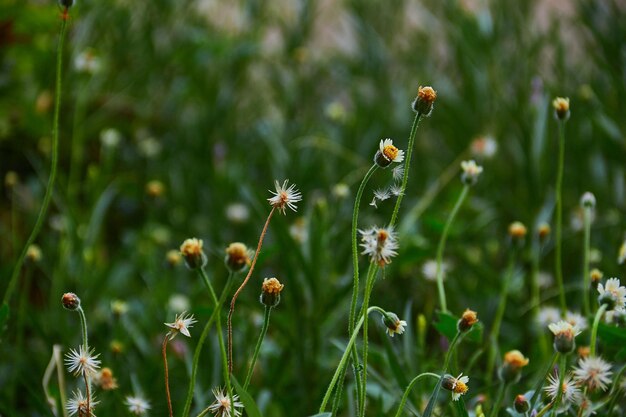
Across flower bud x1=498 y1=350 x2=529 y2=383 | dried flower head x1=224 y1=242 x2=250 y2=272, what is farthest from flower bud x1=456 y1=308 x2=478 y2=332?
dried flower head x1=224 y1=242 x2=250 y2=272

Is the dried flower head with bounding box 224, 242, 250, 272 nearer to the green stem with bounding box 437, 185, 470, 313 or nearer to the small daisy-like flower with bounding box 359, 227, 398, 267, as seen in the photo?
the small daisy-like flower with bounding box 359, 227, 398, 267

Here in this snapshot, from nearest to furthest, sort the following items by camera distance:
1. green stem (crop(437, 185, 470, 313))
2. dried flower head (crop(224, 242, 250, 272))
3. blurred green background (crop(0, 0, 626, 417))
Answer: dried flower head (crop(224, 242, 250, 272)), green stem (crop(437, 185, 470, 313)), blurred green background (crop(0, 0, 626, 417))

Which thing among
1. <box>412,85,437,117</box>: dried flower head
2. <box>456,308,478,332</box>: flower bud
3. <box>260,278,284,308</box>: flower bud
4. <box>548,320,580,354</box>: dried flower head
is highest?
<box>412,85,437,117</box>: dried flower head

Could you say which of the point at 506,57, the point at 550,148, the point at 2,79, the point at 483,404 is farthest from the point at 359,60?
the point at 483,404

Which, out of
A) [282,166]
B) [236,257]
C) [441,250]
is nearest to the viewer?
[236,257]

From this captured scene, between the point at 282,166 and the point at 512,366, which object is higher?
the point at 282,166

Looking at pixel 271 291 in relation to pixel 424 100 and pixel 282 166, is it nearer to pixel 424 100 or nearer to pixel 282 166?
pixel 424 100

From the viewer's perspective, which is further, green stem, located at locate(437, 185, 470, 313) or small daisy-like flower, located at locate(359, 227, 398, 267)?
green stem, located at locate(437, 185, 470, 313)

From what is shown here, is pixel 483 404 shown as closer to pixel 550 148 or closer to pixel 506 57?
pixel 550 148

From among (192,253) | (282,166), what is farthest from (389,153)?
(282,166)
